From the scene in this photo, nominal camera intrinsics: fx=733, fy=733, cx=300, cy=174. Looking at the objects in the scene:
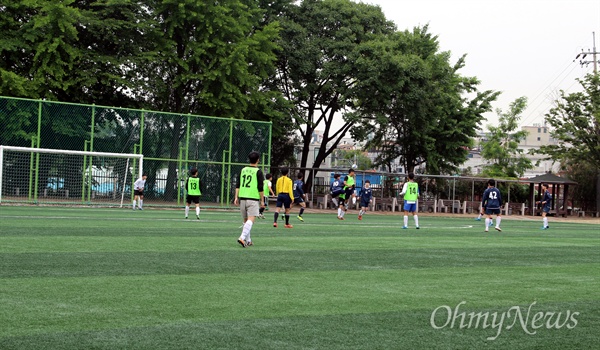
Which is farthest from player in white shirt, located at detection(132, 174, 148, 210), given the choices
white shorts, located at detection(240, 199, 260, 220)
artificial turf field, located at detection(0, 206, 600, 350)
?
white shorts, located at detection(240, 199, 260, 220)

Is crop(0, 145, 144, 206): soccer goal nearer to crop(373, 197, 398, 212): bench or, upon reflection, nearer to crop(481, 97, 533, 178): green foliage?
crop(373, 197, 398, 212): bench

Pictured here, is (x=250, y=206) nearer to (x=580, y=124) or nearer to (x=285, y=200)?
(x=285, y=200)

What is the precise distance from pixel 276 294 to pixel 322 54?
128ft

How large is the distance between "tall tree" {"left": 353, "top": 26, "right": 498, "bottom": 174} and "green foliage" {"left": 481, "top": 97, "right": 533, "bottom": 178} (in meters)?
13.5

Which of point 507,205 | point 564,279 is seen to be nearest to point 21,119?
point 564,279

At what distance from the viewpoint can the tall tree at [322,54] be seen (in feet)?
148

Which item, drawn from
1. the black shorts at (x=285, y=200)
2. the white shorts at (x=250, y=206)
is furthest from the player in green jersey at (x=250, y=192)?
the black shorts at (x=285, y=200)

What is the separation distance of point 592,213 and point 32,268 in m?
57.5

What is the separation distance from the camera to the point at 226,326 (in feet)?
21.0

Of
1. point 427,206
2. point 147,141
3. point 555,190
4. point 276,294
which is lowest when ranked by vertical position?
point 276,294

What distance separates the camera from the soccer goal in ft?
94.8

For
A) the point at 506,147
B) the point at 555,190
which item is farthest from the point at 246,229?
the point at 506,147

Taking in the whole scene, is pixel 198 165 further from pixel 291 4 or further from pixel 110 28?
pixel 291 4

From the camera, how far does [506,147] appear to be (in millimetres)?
69250
